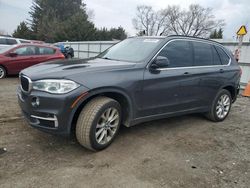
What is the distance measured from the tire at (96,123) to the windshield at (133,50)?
950 mm

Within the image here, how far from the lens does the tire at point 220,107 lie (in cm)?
494

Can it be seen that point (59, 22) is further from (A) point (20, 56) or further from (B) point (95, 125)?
(B) point (95, 125)

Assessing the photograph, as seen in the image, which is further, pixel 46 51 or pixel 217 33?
pixel 217 33

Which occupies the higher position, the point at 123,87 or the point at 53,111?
the point at 123,87

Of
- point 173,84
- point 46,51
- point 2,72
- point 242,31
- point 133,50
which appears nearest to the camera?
point 173,84

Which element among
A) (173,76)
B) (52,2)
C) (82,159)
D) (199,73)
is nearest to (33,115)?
(82,159)

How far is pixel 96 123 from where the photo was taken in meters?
3.07

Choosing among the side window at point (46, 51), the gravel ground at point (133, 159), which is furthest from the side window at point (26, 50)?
the gravel ground at point (133, 159)

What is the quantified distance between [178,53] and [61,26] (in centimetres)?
4028

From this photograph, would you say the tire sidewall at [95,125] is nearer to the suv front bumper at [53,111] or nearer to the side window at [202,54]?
the suv front bumper at [53,111]

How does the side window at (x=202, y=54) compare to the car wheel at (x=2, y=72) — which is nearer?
the side window at (x=202, y=54)

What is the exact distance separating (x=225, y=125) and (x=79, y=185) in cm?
367

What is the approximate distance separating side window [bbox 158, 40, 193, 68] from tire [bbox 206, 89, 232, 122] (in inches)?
48.2

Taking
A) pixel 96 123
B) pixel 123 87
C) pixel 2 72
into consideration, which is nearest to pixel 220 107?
pixel 123 87
